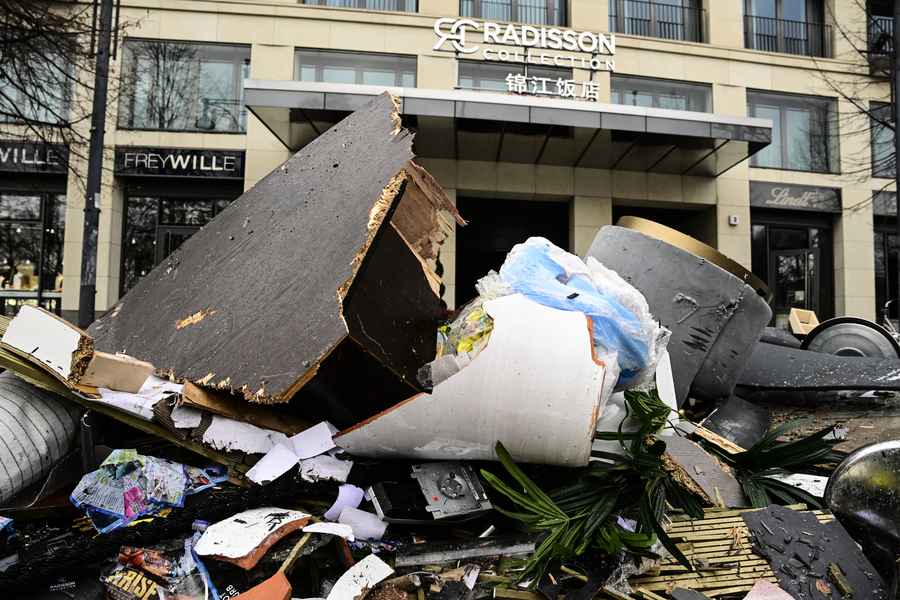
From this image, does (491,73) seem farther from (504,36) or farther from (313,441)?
(313,441)

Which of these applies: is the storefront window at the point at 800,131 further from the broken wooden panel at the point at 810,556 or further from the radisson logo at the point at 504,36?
the broken wooden panel at the point at 810,556

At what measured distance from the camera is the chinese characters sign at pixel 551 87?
11500mm

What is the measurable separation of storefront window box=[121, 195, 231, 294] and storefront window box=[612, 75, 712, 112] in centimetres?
891

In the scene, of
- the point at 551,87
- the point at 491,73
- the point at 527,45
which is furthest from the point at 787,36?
the point at 491,73

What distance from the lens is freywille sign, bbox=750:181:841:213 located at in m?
12.7

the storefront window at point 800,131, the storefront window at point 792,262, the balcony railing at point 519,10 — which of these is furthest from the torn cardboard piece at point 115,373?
the storefront window at point 800,131

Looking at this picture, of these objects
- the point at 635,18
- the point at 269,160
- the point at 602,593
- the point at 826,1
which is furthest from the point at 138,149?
the point at 826,1

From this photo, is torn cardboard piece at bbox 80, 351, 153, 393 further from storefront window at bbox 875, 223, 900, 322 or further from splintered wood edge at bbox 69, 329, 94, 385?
storefront window at bbox 875, 223, 900, 322

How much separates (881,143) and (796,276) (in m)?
3.94

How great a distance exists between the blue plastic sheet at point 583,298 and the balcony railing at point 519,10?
38.7ft

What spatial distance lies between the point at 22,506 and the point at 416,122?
30.5ft

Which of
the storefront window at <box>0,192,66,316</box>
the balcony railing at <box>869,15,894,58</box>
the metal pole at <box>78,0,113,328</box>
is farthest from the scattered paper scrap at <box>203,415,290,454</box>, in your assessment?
the balcony railing at <box>869,15,894,58</box>

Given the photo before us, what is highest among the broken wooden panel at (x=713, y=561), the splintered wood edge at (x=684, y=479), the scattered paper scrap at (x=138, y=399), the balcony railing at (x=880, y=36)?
the balcony railing at (x=880, y=36)

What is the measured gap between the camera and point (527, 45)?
11953mm
